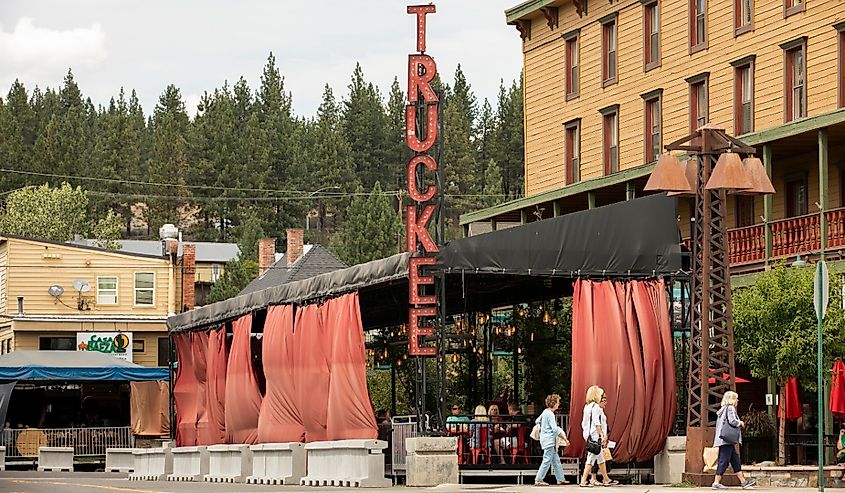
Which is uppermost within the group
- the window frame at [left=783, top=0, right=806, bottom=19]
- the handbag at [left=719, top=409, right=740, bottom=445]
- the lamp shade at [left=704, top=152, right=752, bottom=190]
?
the window frame at [left=783, top=0, right=806, bottom=19]

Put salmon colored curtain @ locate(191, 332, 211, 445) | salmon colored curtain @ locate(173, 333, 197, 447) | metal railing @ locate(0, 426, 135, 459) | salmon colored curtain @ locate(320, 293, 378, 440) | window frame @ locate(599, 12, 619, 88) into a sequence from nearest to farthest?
salmon colored curtain @ locate(320, 293, 378, 440) → salmon colored curtain @ locate(191, 332, 211, 445) → salmon colored curtain @ locate(173, 333, 197, 447) → metal railing @ locate(0, 426, 135, 459) → window frame @ locate(599, 12, 619, 88)

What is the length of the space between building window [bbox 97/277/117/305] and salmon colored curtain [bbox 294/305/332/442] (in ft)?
127

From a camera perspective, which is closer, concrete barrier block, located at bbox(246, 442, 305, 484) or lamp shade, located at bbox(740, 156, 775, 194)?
lamp shade, located at bbox(740, 156, 775, 194)

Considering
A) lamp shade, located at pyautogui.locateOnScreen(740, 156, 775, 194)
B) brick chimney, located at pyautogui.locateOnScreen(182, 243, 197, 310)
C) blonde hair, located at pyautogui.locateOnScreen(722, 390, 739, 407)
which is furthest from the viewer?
brick chimney, located at pyautogui.locateOnScreen(182, 243, 197, 310)

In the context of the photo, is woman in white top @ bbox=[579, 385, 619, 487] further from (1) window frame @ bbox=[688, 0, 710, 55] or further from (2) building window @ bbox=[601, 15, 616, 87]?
(2) building window @ bbox=[601, 15, 616, 87]

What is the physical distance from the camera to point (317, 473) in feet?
90.8

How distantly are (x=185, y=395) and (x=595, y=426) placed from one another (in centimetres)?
1550

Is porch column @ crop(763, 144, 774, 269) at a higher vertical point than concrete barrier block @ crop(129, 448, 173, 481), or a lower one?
higher

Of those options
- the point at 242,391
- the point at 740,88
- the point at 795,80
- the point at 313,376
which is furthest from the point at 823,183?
the point at 242,391

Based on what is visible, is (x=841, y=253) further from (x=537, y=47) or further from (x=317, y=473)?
(x=537, y=47)

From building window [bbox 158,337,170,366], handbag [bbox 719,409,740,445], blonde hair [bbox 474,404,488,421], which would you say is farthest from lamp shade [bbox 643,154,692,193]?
building window [bbox 158,337,170,366]

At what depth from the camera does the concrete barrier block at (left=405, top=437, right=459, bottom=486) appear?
2517cm

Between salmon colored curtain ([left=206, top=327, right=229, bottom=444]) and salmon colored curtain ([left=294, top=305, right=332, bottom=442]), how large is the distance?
5683 millimetres

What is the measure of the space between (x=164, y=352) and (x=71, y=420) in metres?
11.9
